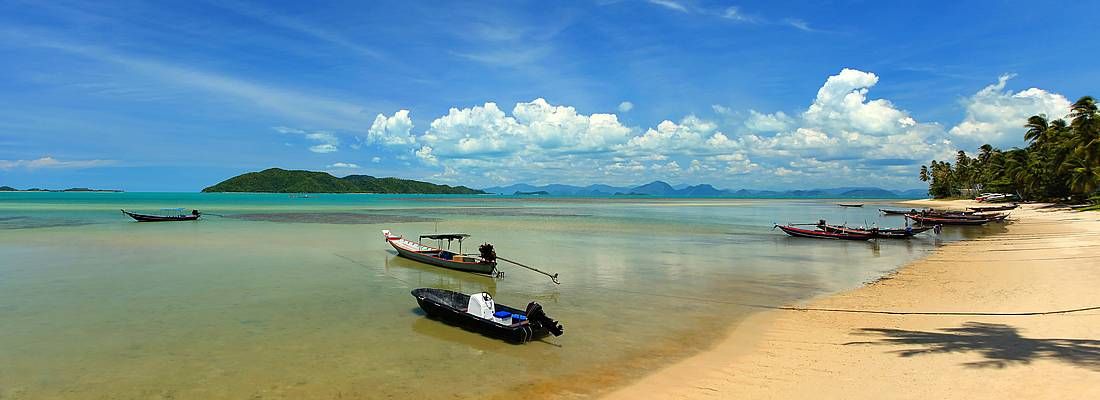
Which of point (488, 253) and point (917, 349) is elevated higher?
point (488, 253)

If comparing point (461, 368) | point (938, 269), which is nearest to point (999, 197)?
point (938, 269)

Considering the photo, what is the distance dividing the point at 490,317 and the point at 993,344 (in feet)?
35.8

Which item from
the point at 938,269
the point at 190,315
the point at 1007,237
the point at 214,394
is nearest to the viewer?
the point at 214,394

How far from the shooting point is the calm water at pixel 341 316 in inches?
421

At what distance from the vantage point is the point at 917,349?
1141 cm

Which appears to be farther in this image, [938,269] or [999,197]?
[999,197]

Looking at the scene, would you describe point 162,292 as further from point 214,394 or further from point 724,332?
point 724,332

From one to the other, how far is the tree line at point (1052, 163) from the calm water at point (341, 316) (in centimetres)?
4308

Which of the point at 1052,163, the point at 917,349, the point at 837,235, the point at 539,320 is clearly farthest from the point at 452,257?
the point at 1052,163

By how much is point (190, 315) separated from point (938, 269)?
93.5ft

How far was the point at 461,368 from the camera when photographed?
11391mm

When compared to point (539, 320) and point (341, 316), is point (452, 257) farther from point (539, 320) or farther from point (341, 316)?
point (539, 320)

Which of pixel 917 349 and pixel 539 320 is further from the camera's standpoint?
pixel 539 320

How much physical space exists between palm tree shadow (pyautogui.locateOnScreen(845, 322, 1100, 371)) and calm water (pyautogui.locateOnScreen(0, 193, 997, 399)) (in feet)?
13.5
